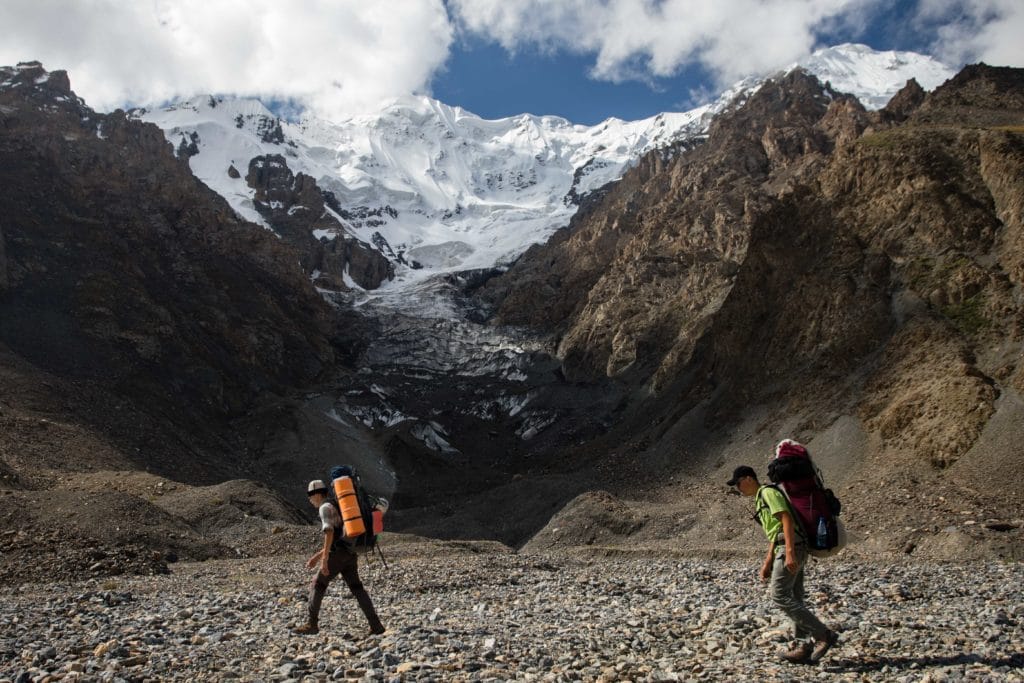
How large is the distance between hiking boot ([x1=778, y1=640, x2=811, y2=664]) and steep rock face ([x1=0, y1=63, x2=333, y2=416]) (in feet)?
232

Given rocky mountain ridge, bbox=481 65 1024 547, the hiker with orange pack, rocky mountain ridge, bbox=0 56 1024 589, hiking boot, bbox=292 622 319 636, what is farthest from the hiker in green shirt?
rocky mountain ridge, bbox=481 65 1024 547

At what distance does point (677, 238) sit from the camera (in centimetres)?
12825

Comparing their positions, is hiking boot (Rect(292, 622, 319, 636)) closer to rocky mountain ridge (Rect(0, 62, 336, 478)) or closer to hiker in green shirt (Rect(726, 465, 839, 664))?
hiker in green shirt (Rect(726, 465, 839, 664))

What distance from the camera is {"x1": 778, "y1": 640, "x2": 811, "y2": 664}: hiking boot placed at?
8.62 m

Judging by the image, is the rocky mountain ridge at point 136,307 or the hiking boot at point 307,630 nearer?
the hiking boot at point 307,630

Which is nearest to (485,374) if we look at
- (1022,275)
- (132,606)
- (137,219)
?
(137,219)

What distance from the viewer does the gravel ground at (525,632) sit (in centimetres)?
841

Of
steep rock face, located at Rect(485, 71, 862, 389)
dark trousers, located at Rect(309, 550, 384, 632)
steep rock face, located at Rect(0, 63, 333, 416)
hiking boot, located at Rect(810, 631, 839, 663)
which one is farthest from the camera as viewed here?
steep rock face, located at Rect(485, 71, 862, 389)

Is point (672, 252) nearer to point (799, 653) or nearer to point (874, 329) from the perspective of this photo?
point (874, 329)

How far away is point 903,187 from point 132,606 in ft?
204

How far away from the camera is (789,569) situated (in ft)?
28.6

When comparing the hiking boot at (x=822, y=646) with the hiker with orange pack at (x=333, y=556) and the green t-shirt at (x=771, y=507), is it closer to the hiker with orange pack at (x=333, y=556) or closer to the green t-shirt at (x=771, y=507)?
the green t-shirt at (x=771, y=507)

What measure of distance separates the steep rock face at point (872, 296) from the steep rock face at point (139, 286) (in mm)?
47687

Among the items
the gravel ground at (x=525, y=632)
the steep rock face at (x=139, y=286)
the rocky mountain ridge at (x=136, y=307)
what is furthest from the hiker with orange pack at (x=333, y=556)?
the steep rock face at (x=139, y=286)
